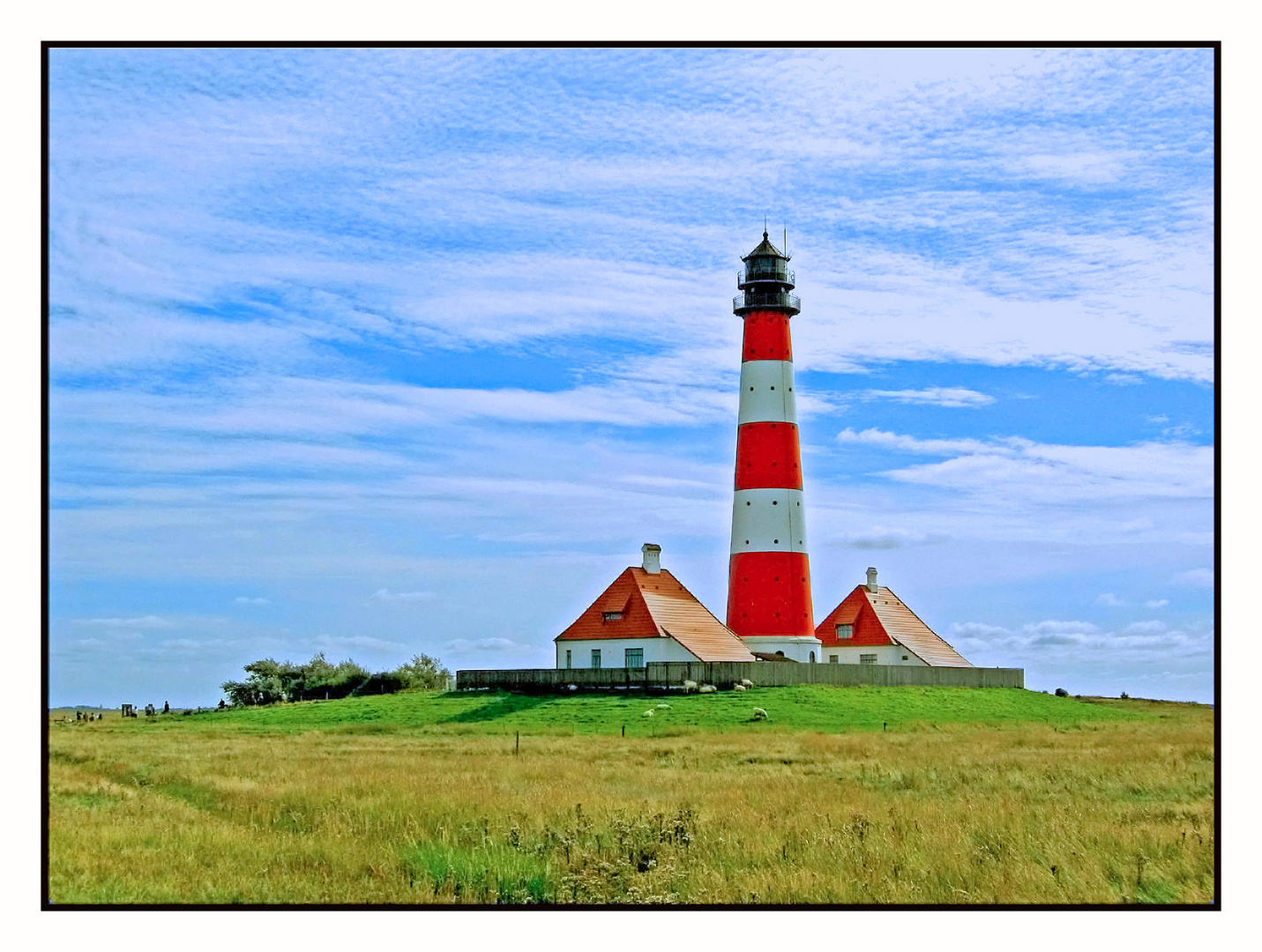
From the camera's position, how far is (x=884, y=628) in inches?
2569

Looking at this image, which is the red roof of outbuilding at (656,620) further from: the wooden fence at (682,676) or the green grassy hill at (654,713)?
the green grassy hill at (654,713)

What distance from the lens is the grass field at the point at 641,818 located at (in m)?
15.5

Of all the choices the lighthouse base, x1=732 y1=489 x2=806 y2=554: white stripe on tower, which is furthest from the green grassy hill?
x1=732 y1=489 x2=806 y2=554: white stripe on tower

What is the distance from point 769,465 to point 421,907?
1691 inches

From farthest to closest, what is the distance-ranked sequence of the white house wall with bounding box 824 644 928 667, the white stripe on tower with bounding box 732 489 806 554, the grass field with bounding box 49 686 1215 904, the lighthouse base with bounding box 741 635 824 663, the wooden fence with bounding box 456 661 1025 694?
the white house wall with bounding box 824 644 928 667 < the lighthouse base with bounding box 741 635 824 663 < the white stripe on tower with bounding box 732 489 806 554 < the wooden fence with bounding box 456 661 1025 694 < the grass field with bounding box 49 686 1215 904

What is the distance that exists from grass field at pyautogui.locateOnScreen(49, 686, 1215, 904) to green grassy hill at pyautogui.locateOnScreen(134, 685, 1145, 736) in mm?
2490

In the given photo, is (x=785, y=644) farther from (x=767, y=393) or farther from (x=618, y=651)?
(x=767, y=393)

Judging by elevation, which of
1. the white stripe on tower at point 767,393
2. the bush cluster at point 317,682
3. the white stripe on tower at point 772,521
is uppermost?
the white stripe on tower at point 767,393

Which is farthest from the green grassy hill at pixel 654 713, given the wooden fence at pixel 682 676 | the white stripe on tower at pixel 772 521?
the white stripe on tower at pixel 772 521

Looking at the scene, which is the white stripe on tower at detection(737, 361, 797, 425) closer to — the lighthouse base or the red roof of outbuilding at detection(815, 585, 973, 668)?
the lighthouse base

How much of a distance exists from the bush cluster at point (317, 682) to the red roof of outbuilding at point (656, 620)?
41.2ft

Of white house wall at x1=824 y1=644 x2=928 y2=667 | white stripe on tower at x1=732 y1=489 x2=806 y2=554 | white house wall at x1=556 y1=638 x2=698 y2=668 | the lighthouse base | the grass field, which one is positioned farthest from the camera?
white house wall at x1=824 y1=644 x2=928 y2=667

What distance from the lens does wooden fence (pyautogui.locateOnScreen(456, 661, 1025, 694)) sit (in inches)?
2029

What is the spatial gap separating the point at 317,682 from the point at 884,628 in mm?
26661
